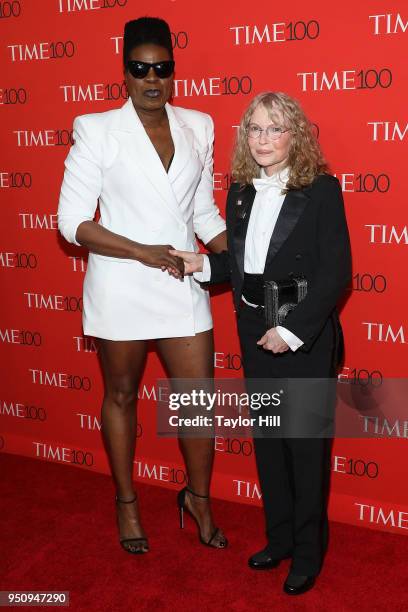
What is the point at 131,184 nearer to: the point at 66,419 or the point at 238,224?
the point at 238,224

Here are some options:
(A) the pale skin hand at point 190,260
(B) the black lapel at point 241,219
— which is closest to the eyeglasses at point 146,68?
(B) the black lapel at point 241,219

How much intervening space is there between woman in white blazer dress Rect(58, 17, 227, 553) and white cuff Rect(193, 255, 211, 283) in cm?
7

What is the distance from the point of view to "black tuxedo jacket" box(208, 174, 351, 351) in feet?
7.61

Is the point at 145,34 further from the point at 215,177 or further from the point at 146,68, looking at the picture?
the point at 215,177

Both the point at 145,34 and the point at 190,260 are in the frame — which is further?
the point at 190,260

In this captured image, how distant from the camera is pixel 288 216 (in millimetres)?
2355

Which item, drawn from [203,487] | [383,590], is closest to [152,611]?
[203,487]

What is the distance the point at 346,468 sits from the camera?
315 cm

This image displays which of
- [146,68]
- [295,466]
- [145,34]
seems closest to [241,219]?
[146,68]

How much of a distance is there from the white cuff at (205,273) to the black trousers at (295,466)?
22cm

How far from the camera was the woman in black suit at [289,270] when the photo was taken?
2334 millimetres

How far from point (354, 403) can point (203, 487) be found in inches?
26.5

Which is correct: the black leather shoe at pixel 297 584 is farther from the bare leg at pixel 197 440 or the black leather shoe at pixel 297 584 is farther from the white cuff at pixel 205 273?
the white cuff at pixel 205 273

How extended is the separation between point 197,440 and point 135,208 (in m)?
0.91
